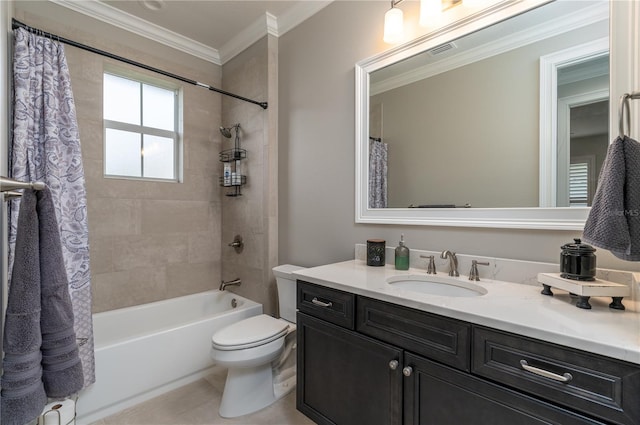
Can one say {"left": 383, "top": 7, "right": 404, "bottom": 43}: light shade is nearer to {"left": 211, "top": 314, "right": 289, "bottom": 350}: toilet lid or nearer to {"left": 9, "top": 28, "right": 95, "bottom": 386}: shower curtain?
{"left": 211, "top": 314, "right": 289, "bottom": 350}: toilet lid

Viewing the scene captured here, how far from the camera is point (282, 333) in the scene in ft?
5.90

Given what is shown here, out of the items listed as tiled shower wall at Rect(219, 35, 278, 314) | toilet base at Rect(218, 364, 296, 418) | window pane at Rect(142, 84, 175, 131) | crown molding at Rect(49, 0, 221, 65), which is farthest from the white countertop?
crown molding at Rect(49, 0, 221, 65)

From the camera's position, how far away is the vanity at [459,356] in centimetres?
73

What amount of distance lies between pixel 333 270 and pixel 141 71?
2332 millimetres

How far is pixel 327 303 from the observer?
4.47ft

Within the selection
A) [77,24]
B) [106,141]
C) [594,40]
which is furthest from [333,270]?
[77,24]

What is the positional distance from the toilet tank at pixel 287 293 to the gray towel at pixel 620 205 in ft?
5.25

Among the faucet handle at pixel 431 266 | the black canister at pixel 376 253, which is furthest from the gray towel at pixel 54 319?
the faucet handle at pixel 431 266

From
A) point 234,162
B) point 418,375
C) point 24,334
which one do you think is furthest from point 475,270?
point 234,162

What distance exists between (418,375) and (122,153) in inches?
104

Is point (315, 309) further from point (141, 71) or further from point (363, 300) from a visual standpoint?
point (141, 71)

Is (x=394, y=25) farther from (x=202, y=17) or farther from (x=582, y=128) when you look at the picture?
(x=202, y=17)

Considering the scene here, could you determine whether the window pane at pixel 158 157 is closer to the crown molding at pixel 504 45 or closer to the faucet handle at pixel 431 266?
the crown molding at pixel 504 45

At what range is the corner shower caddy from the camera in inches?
101
